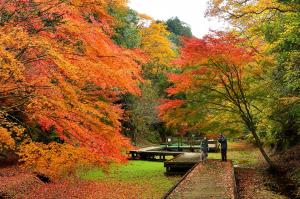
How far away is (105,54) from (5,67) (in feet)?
12.9

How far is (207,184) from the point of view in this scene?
1127 centimetres

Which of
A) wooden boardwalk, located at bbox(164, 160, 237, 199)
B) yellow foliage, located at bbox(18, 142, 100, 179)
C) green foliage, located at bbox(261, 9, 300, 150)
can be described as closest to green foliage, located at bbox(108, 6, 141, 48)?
green foliage, located at bbox(261, 9, 300, 150)

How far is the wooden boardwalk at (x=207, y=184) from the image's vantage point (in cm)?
966

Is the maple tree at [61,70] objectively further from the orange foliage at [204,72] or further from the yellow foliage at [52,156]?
the orange foliage at [204,72]

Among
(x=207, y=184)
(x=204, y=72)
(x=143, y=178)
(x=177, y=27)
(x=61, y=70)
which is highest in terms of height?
(x=177, y=27)

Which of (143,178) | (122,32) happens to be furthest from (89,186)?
(122,32)

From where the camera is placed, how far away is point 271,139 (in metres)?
20.3

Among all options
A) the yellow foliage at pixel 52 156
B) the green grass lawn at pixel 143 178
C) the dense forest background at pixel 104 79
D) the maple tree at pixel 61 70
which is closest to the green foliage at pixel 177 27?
the dense forest background at pixel 104 79

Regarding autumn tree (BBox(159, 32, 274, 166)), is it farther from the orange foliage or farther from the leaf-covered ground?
the leaf-covered ground

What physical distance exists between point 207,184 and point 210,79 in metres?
6.33

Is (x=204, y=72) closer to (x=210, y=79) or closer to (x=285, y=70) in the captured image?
(x=210, y=79)

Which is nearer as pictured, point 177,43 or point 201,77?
point 201,77

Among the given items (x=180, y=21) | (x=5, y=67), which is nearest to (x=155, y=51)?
(x=180, y=21)

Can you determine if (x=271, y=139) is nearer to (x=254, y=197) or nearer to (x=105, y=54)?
(x=254, y=197)
